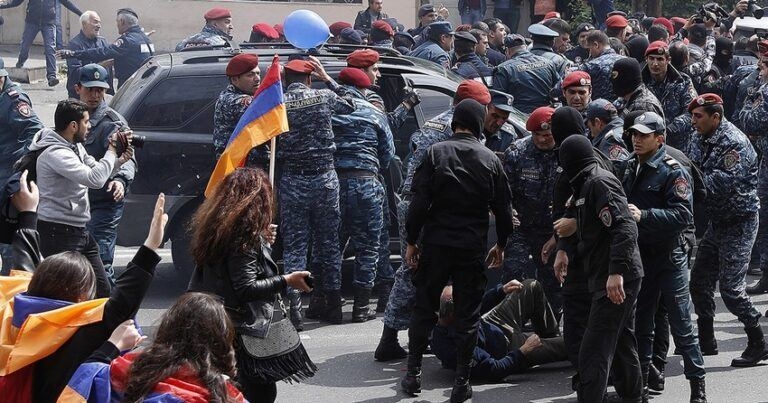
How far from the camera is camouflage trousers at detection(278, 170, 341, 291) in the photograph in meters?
9.34

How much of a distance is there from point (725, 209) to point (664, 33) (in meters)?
5.09

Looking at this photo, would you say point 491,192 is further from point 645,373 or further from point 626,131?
point 645,373

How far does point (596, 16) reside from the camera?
18.8 metres

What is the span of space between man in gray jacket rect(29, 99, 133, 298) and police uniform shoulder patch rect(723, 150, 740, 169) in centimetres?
410

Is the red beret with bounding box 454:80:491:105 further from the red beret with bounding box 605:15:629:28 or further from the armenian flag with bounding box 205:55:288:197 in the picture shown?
the red beret with bounding box 605:15:629:28

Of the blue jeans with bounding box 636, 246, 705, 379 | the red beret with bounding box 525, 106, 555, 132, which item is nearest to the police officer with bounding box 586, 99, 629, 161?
the red beret with bounding box 525, 106, 555, 132

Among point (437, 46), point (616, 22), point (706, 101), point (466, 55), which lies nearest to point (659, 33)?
point (616, 22)

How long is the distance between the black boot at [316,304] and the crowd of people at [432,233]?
24mm

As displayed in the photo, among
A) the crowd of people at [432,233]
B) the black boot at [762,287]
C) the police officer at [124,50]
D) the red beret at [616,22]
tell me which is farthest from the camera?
the police officer at [124,50]

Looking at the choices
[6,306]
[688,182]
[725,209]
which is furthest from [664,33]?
[6,306]

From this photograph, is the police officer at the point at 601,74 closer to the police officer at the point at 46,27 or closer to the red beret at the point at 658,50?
the red beret at the point at 658,50

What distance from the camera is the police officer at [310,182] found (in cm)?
921

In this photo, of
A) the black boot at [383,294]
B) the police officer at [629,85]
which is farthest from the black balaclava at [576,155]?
the black boot at [383,294]

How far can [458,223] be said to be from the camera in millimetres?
7457
